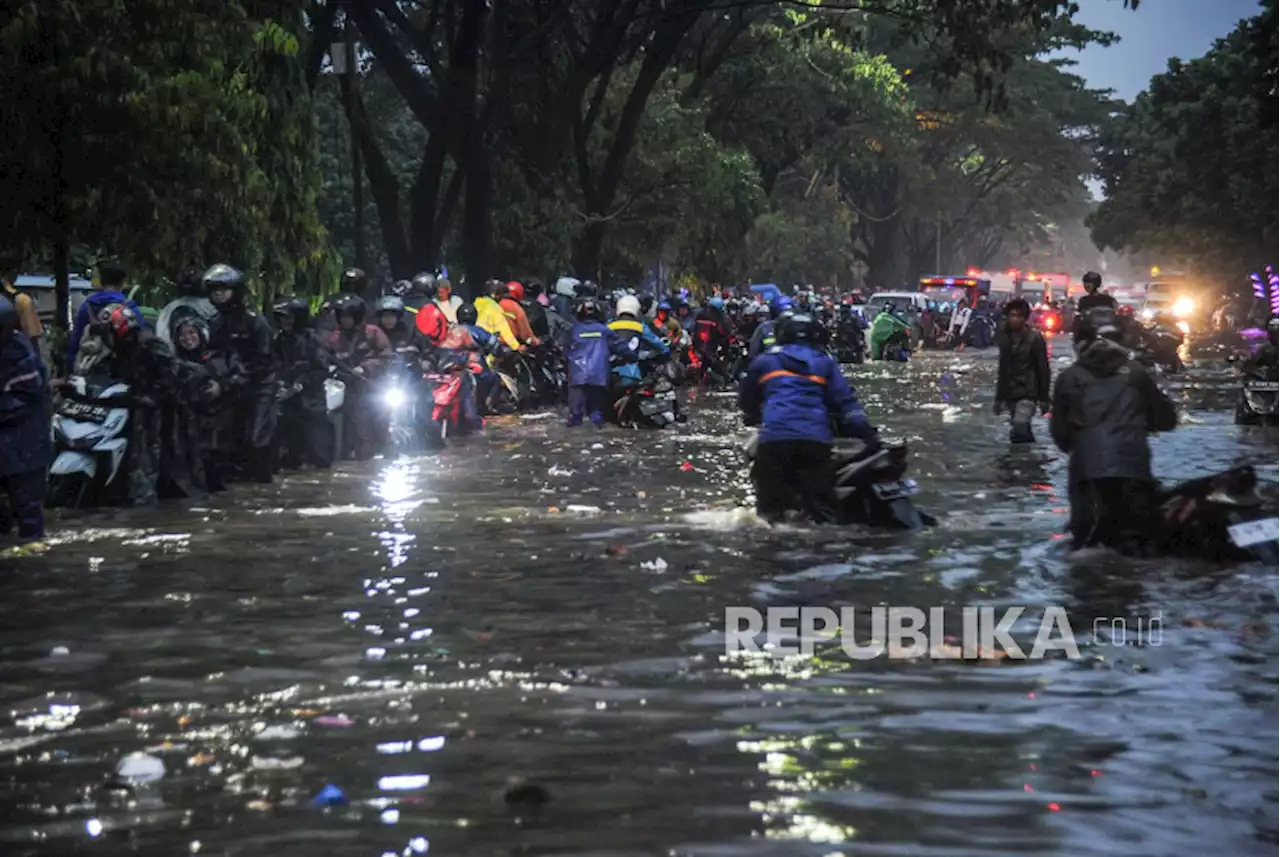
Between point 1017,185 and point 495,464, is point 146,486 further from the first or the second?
point 1017,185

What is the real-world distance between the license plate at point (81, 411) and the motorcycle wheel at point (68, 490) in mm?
419

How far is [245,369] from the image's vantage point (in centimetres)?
1725

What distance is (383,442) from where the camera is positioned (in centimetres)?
2097

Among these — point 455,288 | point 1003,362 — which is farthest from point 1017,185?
point 1003,362

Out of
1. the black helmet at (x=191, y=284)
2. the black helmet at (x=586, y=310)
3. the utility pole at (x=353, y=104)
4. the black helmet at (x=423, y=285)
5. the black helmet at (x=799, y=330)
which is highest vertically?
the utility pole at (x=353, y=104)

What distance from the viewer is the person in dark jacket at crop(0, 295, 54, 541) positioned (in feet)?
42.1

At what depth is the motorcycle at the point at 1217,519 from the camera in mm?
11805

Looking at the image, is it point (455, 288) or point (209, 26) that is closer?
point (209, 26)

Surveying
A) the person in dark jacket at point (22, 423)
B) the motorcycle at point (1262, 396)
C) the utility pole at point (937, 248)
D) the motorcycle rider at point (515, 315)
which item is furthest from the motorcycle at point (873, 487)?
the utility pole at point (937, 248)

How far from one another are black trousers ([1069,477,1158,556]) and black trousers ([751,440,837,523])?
1.79 m

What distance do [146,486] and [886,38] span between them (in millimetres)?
52951

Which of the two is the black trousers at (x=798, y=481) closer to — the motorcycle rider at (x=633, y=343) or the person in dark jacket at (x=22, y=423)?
the person in dark jacket at (x=22, y=423)

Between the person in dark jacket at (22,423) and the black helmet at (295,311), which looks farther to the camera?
the black helmet at (295,311)

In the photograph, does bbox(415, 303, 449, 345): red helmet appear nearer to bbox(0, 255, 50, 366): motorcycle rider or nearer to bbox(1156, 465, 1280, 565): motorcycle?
bbox(0, 255, 50, 366): motorcycle rider
